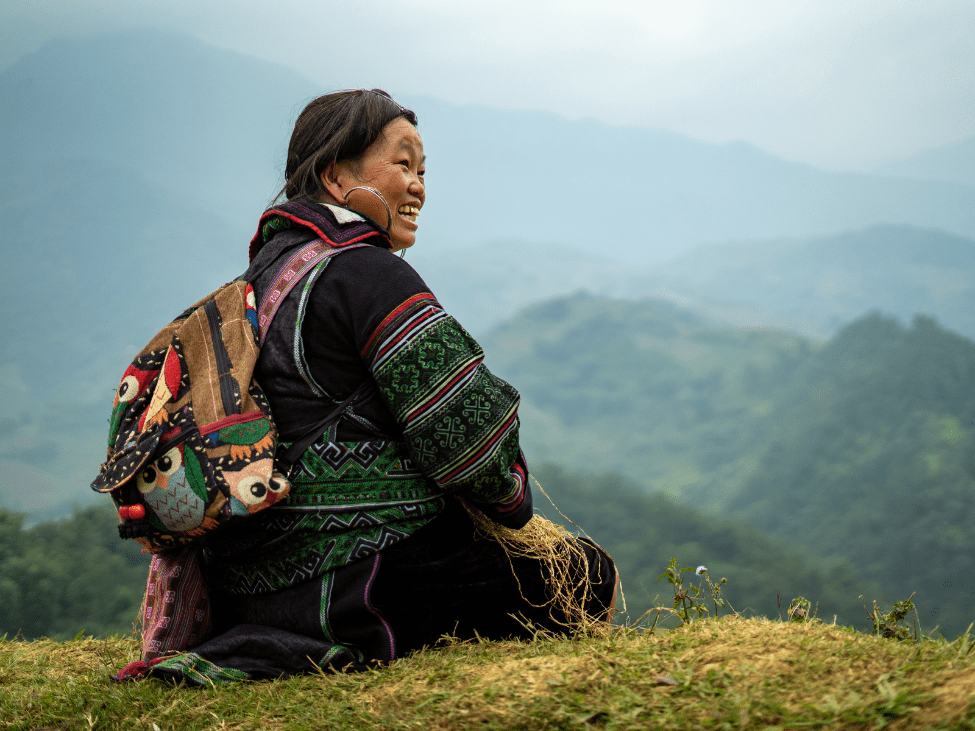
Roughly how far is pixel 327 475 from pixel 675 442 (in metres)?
44.3

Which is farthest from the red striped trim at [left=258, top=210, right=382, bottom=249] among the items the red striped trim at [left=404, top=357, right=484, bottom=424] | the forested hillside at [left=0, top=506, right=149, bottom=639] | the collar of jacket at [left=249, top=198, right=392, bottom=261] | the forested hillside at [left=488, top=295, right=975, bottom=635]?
the forested hillside at [left=488, top=295, right=975, bottom=635]

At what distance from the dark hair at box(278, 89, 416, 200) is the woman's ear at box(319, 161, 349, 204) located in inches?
0.6

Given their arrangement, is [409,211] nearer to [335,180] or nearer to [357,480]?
[335,180]

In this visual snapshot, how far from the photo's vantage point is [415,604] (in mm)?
2225

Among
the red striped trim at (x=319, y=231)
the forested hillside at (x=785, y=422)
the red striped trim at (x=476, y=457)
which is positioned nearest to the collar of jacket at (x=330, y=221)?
the red striped trim at (x=319, y=231)

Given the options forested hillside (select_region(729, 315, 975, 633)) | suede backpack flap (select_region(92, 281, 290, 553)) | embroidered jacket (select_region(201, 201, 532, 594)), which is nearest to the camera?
suede backpack flap (select_region(92, 281, 290, 553))

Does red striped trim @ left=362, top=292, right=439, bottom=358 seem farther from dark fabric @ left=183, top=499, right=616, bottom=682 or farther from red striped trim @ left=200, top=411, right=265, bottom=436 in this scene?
dark fabric @ left=183, top=499, right=616, bottom=682

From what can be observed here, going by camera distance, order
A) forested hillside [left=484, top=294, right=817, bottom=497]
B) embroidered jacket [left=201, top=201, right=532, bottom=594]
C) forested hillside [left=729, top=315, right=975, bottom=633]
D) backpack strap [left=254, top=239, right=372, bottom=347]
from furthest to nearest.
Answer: forested hillside [left=484, top=294, right=817, bottom=497], forested hillside [left=729, top=315, right=975, bottom=633], backpack strap [left=254, top=239, right=372, bottom=347], embroidered jacket [left=201, top=201, right=532, bottom=594]

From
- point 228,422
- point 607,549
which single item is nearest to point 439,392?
point 228,422

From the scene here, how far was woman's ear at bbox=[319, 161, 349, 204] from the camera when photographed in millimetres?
2488

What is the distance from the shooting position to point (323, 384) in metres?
2.12

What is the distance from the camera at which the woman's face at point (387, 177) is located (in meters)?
2.50

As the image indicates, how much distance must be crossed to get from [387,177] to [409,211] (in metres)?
0.16

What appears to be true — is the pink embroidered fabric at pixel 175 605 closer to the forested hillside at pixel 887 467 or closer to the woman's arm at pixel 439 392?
the woman's arm at pixel 439 392
